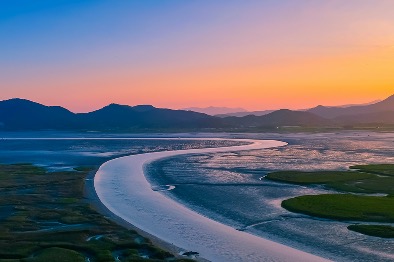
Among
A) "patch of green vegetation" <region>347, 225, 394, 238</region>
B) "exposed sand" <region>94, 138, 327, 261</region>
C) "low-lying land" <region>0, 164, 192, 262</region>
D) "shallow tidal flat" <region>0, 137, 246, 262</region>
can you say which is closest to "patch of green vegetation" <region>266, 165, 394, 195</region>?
"patch of green vegetation" <region>347, 225, 394, 238</region>

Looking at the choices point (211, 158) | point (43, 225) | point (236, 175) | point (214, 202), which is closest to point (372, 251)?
point (214, 202)

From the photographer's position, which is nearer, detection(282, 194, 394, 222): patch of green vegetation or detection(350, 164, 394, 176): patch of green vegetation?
detection(282, 194, 394, 222): patch of green vegetation

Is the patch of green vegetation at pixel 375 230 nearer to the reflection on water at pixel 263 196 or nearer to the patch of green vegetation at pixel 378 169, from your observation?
the reflection on water at pixel 263 196

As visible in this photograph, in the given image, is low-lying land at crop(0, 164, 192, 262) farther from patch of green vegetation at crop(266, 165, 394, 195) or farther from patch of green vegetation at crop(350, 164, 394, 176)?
patch of green vegetation at crop(350, 164, 394, 176)

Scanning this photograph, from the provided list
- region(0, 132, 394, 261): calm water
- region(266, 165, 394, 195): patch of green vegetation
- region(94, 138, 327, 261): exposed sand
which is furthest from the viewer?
region(266, 165, 394, 195): patch of green vegetation

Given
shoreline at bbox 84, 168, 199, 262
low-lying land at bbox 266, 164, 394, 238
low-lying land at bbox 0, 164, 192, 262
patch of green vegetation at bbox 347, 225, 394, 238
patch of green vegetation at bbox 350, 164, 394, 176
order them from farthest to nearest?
patch of green vegetation at bbox 350, 164, 394, 176 → low-lying land at bbox 266, 164, 394, 238 → patch of green vegetation at bbox 347, 225, 394, 238 → shoreline at bbox 84, 168, 199, 262 → low-lying land at bbox 0, 164, 192, 262

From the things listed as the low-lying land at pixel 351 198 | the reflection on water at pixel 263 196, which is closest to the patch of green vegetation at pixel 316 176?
the low-lying land at pixel 351 198

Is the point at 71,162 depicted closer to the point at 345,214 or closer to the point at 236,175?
the point at 236,175
